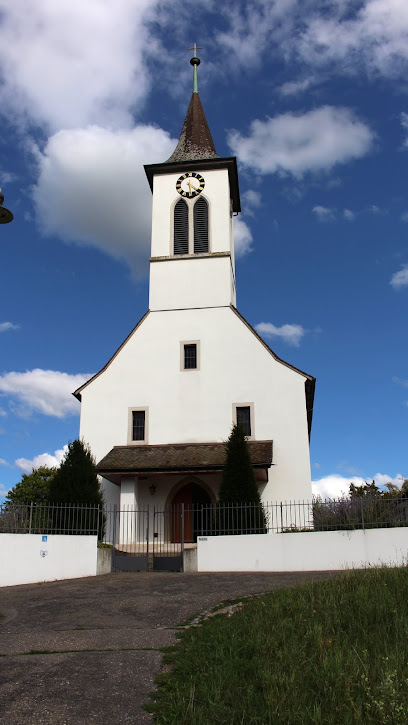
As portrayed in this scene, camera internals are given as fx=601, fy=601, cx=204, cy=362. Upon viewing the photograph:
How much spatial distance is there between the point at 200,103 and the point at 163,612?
28.7 m

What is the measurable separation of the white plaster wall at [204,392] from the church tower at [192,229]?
1015 mm

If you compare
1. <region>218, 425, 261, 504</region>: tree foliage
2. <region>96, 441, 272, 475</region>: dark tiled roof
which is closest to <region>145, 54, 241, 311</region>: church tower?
<region>96, 441, 272, 475</region>: dark tiled roof

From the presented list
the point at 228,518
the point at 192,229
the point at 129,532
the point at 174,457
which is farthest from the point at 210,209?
the point at 228,518

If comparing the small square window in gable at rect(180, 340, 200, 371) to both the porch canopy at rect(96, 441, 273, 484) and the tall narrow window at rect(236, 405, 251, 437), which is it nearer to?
the tall narrow window at rect(236, 405, 251, 437)

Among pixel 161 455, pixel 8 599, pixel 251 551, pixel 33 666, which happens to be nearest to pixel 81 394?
pixel 161 455

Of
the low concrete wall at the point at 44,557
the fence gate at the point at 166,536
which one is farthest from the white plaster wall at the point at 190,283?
the low concrete wall at the point at 44,557

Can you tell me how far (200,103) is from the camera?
106 feet

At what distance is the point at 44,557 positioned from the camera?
1513 centimetres

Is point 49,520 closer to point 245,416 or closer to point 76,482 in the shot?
point 76,482

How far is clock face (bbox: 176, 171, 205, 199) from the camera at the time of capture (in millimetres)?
Result: 26859

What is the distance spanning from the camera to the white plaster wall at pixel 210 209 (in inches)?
1021

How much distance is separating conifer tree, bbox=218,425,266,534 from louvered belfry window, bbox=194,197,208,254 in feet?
32.9

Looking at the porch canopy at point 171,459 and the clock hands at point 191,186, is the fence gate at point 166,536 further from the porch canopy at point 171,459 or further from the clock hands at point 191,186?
the clock hands at point 191,186

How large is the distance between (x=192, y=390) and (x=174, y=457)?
10.1 ft
